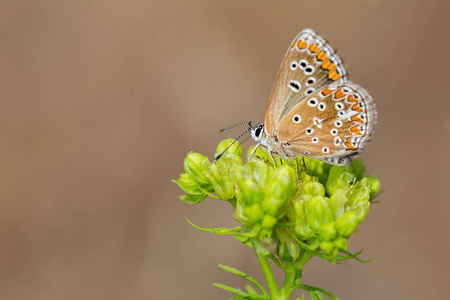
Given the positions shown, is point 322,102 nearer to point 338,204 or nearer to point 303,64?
point 303,64

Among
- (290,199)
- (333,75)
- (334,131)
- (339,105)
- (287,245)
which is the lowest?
(287,245)

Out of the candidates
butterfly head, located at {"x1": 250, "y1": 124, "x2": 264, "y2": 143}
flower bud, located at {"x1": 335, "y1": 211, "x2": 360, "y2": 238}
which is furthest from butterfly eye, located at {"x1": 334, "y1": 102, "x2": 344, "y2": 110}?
flower bud, located at {"x1": 335, "y1": 211, "x2": 360, "y2": 238}

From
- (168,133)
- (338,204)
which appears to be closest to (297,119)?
(338,204)

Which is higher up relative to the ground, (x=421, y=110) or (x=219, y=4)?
(x=219, y=4)

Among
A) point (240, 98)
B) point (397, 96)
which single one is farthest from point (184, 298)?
point (397, 96)

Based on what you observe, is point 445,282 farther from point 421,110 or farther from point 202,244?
point 202,244

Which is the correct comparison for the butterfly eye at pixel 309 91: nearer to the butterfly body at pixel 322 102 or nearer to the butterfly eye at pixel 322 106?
the butterfly body at pixel 322 102
